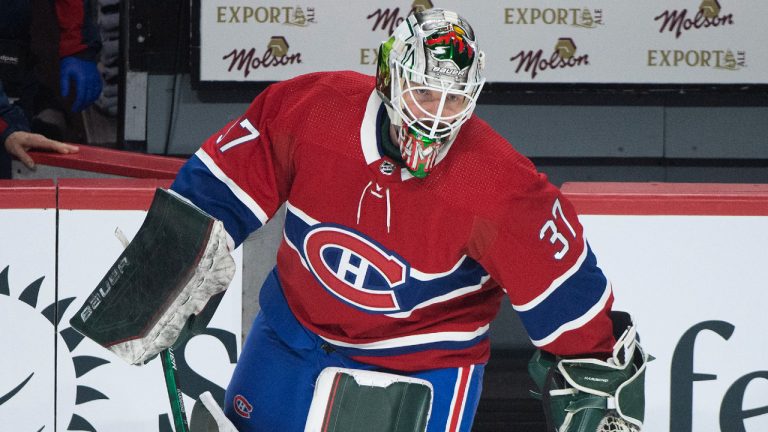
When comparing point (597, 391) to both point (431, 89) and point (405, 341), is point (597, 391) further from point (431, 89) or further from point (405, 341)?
point (431, 89)

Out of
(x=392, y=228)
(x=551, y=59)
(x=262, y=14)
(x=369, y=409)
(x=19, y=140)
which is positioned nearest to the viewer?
(x=369, y=409)

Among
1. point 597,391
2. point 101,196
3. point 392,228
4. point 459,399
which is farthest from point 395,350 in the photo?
point 101,196

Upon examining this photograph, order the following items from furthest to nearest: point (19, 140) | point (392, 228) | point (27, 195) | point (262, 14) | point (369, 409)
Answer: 1. point (262, 14)
2. point (19, 140)
3. point (27, 195)
4. point (392, 228)
5. point (369, 409)

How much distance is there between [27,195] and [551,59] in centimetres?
268

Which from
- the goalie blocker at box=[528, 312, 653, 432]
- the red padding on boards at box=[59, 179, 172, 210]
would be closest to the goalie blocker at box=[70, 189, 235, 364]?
the goalie blocker at box=[528, 312, 653, 432]

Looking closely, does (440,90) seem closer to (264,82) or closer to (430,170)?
(430,170)

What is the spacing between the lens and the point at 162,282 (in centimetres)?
227

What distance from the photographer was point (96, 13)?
19.6ft

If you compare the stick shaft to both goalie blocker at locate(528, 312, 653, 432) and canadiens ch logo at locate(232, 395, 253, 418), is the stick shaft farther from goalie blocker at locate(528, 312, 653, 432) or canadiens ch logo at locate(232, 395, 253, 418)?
goalie blocker at locate(528, 312, 653, 432)

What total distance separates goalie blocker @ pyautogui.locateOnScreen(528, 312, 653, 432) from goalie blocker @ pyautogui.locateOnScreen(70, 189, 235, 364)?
2.15ft

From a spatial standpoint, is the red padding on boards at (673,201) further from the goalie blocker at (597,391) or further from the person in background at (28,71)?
the person in background at (28,71)

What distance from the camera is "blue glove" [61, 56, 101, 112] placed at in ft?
14.8

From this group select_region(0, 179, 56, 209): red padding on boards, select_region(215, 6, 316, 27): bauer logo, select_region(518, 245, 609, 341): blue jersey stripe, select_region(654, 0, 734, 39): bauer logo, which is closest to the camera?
select_region(518, 245, 609, 341): blue jersey stripe

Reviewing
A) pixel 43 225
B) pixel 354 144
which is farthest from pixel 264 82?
pixel 354 144
